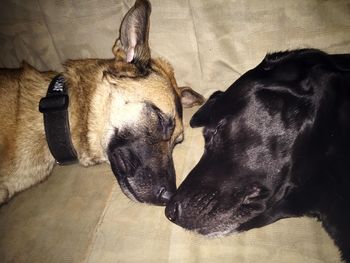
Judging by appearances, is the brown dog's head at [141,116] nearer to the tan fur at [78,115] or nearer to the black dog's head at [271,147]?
the tan fur at [78,115]

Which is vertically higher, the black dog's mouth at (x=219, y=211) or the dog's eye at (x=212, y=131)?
the dog's eye at (x=212, y=131)

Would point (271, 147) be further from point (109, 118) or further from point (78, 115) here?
point (78, 115)

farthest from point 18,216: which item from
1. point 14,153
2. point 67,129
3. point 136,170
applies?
point 136,170

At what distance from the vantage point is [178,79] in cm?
247

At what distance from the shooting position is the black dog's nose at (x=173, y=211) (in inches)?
64.7

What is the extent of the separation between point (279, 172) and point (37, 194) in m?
1.72

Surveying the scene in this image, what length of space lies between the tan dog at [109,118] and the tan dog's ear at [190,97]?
0.04 ft

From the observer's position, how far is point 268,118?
160cm

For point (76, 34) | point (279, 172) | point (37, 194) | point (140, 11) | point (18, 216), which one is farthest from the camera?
point (76, 34)

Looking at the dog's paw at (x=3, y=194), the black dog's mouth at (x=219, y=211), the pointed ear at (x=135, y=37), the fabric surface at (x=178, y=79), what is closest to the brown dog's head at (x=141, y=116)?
the pointed ear at (x=135, y=37)

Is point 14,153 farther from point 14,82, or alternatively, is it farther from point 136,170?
point 136,170

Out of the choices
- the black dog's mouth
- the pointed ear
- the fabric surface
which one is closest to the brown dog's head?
the pointed ear

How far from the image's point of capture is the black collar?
1965 mm

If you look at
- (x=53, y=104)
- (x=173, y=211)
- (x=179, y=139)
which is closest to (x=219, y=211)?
(x=173, y=211)
